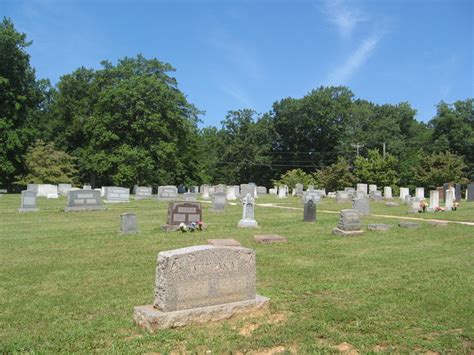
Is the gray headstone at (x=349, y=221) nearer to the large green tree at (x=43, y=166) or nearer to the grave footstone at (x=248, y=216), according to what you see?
the grave footstone at (x=248, y=216)

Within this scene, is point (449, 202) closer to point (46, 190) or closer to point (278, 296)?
point (278, 296)

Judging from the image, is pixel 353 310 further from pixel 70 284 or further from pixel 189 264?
pixel 70 284

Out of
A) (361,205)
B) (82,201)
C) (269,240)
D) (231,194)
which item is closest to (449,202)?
(361,205)

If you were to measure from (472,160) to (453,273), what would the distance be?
60.3 metres

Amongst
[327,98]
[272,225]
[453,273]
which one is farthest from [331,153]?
[453,273]

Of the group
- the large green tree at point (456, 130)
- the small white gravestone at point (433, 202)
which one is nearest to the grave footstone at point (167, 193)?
the small white gravestone at point (433, 202)

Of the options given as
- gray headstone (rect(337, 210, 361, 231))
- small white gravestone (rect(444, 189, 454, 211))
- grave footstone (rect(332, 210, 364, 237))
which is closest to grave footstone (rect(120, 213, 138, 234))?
grave footstone (rect(332, 210, 364, 237))

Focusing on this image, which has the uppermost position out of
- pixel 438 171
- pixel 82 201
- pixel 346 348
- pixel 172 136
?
pixel 172 136

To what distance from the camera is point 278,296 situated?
6.59 m

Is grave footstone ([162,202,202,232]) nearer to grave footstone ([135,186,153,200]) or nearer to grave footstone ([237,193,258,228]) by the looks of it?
grave footstone ([237,193,258,228])

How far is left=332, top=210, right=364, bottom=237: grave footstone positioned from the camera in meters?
13.6

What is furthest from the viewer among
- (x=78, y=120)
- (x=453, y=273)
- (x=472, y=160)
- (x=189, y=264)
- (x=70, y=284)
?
(x=472, y=160)

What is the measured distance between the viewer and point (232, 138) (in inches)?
3017

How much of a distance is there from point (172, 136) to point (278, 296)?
1802 inches
